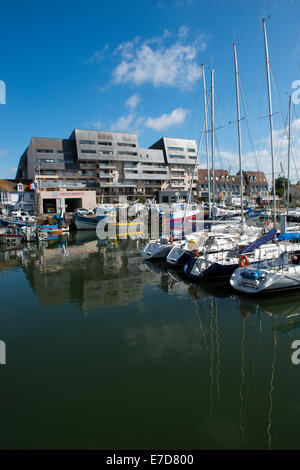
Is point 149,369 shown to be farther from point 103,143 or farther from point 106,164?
point 103,143

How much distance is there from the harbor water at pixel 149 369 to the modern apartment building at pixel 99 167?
153 ft

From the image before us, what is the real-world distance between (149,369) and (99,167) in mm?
65916

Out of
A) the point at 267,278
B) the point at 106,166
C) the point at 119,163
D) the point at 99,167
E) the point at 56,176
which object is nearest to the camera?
the point at 267,278

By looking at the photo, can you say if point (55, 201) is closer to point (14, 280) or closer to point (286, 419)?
point (14, 280)

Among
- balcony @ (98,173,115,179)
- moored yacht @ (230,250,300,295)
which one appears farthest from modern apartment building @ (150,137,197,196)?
moored yacht @ (230,250,300,295)

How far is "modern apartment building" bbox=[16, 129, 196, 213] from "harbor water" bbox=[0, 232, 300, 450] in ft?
153

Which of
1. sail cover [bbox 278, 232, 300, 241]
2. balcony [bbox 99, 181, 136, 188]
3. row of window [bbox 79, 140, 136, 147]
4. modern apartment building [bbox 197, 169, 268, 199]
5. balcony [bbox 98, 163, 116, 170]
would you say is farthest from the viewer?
modern apartment building [bbox 197, 169, 268, 199]

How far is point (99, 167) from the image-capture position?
69.4 meters

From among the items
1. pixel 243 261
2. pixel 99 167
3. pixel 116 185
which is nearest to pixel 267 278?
pixel 243 261

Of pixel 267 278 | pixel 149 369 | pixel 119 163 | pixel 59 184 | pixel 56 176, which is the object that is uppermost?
pixel 119 163

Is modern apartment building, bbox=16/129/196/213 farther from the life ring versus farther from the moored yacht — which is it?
the moored yacht

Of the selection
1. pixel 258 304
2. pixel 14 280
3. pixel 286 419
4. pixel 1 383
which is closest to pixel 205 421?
pixel 286 419

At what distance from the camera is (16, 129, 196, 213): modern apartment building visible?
62562mm
